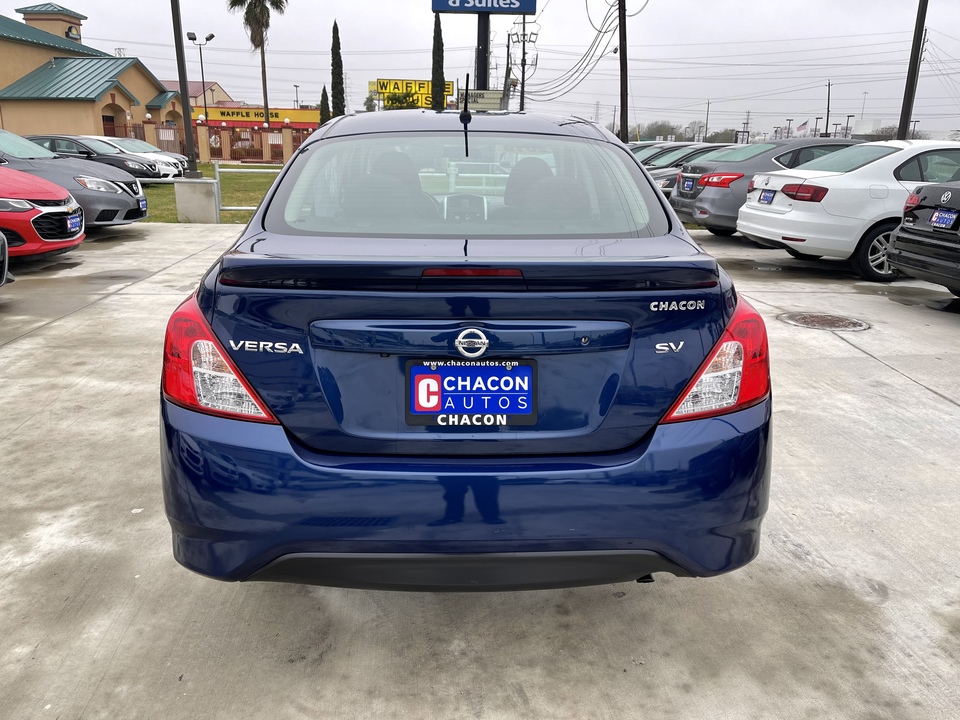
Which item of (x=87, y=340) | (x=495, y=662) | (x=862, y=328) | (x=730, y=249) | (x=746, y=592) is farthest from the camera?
(x=730, y=249)

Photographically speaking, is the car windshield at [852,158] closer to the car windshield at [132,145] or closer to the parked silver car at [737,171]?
the parked silver car at [737,171]

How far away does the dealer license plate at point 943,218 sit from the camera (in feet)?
22.3

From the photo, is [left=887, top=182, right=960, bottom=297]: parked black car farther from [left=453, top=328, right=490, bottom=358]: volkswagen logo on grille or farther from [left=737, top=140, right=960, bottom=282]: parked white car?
[left=453, top=328, right=490, bottom=358]: volkswagen logo on grille

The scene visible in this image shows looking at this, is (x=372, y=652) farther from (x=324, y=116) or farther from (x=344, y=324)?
(x=324, y=116)

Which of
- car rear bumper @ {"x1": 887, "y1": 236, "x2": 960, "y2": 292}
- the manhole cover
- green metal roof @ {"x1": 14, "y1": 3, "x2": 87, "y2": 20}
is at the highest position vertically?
green metal roof @ {"x1": 14, "y1": 3, "x2": 87, "y2": 20}

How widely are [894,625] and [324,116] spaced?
56.7m

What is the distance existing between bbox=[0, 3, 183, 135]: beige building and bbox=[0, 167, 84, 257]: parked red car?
3686 centimetres

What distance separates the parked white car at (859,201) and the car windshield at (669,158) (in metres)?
7.34

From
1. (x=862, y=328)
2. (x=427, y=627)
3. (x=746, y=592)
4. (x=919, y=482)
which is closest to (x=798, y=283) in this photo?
(x=862, y=328)

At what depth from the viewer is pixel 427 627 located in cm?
265

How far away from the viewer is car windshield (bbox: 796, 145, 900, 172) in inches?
359

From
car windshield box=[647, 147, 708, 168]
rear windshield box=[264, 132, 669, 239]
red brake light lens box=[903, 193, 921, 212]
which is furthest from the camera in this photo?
car windshield box=[647, 147, 708, 168]

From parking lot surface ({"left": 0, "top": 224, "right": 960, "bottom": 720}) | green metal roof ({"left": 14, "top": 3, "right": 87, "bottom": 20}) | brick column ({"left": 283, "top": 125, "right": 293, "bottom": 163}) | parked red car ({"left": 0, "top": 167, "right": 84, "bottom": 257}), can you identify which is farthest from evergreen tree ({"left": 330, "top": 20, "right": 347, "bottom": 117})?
parking lot surface ({"left": 0, "top": 224, "right": 960, "bottom": 720})

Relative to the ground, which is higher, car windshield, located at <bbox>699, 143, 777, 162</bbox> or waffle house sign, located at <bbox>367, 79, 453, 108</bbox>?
waffle house sign, located at <bbox>367, 79, 453, 108</bbox>
